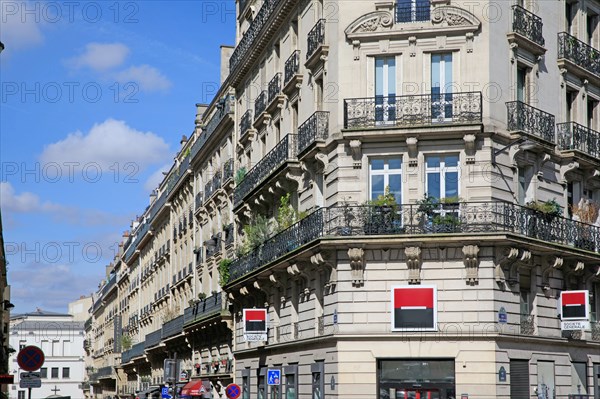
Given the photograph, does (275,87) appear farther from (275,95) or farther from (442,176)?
(442,176)

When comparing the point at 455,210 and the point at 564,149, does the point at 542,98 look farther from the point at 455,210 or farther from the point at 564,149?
the point at 455,210

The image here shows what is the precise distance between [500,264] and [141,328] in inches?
2347

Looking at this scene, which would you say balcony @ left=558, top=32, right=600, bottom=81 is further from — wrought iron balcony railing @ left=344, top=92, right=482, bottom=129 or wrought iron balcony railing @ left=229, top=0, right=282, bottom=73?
wrought iron balcony railing @ left=229, top=0, right=282, bottom=73

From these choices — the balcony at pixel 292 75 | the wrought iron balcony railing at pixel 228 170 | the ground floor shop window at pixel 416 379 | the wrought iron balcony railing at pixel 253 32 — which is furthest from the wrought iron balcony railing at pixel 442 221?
the wrought iron balcony railing at pixel 228 170

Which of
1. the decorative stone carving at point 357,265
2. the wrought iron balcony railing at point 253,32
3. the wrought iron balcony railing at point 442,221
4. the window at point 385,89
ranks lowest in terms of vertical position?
the decorative stone carving at point 357,265

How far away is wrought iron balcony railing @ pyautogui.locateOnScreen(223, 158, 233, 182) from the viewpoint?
48.5 meters

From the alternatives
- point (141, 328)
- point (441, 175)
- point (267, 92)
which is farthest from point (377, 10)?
point (141, 328)

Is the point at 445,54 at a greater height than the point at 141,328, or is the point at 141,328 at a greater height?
the point at 445,54

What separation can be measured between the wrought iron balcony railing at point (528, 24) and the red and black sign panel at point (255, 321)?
13341 mm

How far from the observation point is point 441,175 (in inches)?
1183

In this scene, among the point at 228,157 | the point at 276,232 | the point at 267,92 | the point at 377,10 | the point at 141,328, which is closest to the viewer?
the point at 377,10

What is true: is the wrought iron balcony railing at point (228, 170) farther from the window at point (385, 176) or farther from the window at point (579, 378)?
the window at point (579, 378)

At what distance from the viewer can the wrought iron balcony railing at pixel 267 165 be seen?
119 feet

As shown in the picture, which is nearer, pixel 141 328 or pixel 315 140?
pixel 315 140
